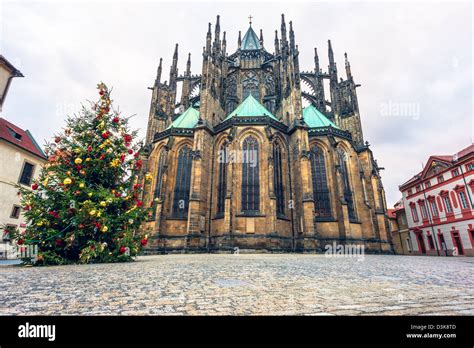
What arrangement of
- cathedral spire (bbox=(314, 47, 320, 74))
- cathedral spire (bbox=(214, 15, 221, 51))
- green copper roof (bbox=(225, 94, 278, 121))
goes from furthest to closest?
1. cathedral spire (bbox=(314, 47, 320, 74))
2. cathedral spire (bbox=(214, 15, 221, 51))
3. green copper roof (bbox=(225, 94, 278, 121))

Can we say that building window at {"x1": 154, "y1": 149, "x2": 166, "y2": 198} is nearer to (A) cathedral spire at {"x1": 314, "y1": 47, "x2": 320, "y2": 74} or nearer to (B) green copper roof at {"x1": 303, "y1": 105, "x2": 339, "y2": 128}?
(B) green copper roof at {"x1": 303, "y1": 105, "x2": 339, "y2": 128}

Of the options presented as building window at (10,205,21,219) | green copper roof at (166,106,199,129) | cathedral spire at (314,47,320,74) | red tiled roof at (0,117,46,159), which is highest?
cathedral spire at (314,47,320,74)

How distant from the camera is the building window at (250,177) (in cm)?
1648

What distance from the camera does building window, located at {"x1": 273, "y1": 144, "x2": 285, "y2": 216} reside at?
680 inches

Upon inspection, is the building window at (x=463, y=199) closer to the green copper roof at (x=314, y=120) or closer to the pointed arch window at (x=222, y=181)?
the green copper roof at (x=314, y=120)

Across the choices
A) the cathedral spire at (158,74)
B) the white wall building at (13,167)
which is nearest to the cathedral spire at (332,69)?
the cathedral spire at (158,74)

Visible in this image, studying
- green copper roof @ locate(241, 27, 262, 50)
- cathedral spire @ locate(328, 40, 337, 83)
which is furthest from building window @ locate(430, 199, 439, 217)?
green copper roof @ locate(241, 27, 262, 50)

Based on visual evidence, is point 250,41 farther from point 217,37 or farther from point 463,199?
point 463,199

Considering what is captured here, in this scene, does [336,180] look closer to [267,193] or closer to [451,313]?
[267,193]

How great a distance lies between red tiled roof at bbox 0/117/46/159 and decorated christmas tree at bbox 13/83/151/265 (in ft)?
48.2

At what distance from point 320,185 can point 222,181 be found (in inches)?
330

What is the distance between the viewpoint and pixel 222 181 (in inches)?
711

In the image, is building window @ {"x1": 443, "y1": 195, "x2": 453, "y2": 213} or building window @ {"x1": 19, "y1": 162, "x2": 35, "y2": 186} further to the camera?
building window @ {"x1": 443, "y1": 195, "x2": 453, "y2": 213}

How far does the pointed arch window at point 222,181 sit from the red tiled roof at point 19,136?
621 inches
